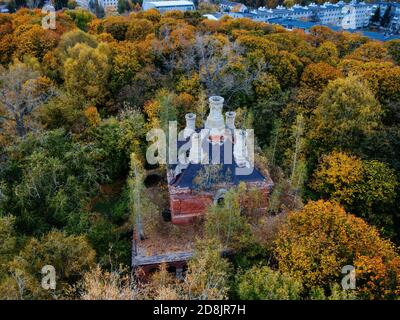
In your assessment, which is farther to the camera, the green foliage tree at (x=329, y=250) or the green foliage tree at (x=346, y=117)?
the green foliage tree at (x=346, y=117)

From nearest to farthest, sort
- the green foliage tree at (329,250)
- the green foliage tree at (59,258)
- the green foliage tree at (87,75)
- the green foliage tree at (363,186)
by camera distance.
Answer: the green foliage tree at (329,250)
the green foliage tree at (59,258)
the green foliage tree at (363,186)
the green foliage tree at (87,75)

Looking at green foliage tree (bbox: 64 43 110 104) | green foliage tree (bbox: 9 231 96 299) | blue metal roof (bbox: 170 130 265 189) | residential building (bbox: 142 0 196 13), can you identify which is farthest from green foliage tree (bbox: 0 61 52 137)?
residential building (bbox: 142 0 196 13)

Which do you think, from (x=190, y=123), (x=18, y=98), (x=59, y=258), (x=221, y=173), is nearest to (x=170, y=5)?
(x=18, y=98)

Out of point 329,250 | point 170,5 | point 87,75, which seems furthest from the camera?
point 170,5

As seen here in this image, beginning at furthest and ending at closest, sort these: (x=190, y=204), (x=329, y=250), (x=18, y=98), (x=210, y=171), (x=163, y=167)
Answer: (x=18, y=98), (x=163, y=167), (x=190, y=204), (x=210, y=171), (x=329, y=250)

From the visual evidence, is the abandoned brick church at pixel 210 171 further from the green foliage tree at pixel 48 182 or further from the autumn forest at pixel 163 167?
the green foliage tree at pixel 48 182

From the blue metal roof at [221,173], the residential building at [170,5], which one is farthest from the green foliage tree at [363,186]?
the residential building at [170,5]

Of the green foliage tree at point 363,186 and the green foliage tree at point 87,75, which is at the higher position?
the green foliage tree at point 87,75

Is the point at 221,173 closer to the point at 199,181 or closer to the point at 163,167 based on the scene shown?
the point at 199,181

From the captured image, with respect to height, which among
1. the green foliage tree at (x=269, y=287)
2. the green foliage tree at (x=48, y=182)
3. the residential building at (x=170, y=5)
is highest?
the residential building at (x=170, y=5)

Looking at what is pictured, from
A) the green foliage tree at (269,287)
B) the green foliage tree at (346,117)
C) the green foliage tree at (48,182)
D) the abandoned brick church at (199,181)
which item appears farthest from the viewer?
the green foliage tree at (346,117)

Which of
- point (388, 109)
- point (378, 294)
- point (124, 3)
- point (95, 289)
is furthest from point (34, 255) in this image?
point (124, 3)

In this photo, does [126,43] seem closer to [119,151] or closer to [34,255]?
[119,151]
